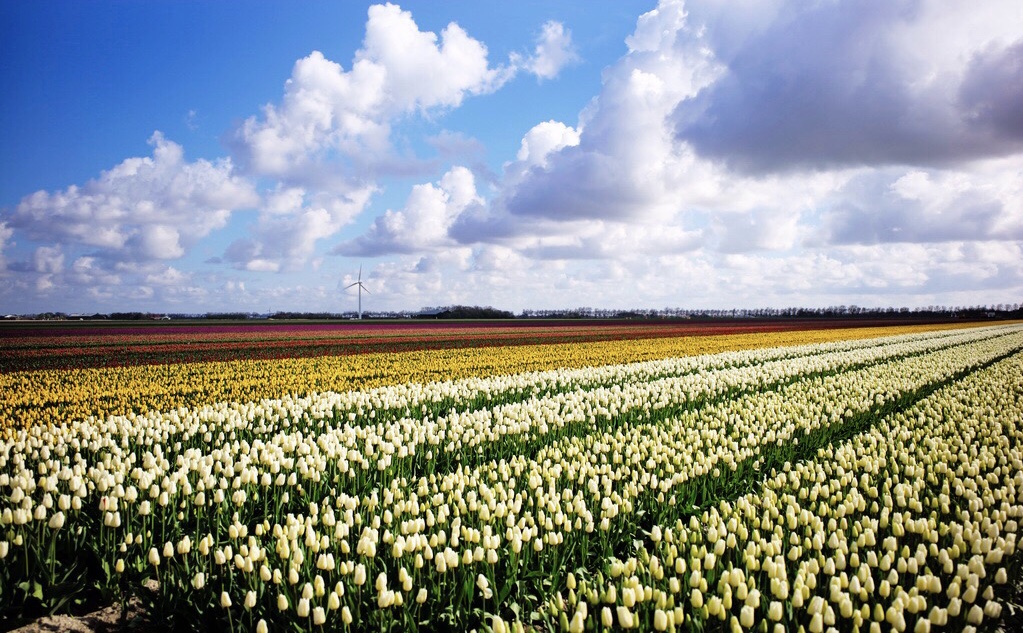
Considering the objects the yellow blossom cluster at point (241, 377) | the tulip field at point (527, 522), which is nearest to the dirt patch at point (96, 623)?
the tulip field at point (527, 522)

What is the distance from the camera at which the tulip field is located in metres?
3.92

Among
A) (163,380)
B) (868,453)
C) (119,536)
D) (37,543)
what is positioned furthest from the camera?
(163,380)

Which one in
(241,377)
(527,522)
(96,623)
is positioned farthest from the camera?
(241,377)

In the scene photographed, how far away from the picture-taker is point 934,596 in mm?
4180

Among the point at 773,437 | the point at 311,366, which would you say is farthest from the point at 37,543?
the point at 311,366

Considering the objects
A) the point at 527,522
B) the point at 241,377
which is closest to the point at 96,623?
the point at 527,522

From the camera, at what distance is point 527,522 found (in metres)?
5.29

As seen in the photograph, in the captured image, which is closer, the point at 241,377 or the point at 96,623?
the point at 96,623

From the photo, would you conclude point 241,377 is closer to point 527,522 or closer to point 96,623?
point 96,623

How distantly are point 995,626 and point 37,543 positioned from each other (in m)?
7.23

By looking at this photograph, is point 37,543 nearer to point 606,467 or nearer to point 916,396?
point 606,467

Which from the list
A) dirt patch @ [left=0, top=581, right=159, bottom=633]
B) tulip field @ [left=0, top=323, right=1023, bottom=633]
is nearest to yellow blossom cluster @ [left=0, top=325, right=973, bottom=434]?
tulip field @ [left=0, top=323, right=1023, bottom=633]

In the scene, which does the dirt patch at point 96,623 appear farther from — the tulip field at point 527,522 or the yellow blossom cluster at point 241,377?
the yellow blossom cluster at point 241,377

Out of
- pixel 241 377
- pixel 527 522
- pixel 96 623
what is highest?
pixel 527 522
